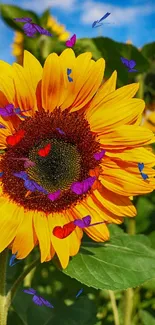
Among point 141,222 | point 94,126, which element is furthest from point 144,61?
point 94,126

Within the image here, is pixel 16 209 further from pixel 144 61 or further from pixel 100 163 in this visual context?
pixel 144 61

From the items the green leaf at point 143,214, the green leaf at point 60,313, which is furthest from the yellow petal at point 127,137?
the green leaf at point 143,214

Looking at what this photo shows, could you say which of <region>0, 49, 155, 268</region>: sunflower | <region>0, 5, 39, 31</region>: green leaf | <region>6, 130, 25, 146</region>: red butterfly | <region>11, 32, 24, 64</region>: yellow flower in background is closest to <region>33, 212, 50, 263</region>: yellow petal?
<region>0, 49, 155, 268</region>: sunflower

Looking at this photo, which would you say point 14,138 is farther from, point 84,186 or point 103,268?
point 103,268

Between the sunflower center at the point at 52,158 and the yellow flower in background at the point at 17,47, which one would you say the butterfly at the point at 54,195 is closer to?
the sunflower center at the point at 52,158

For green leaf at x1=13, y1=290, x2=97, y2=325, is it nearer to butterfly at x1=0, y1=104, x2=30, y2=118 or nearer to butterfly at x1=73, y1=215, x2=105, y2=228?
butterfly at x1=73, y1=215, x2=105, y2=228
